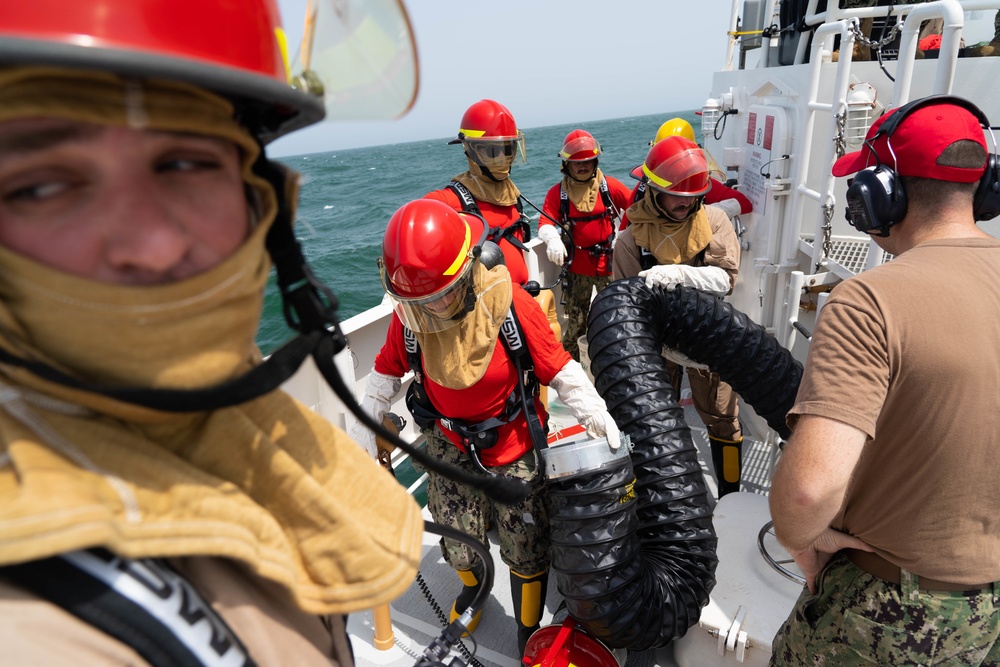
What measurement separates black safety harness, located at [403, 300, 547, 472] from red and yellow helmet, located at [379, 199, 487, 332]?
9.0 inches

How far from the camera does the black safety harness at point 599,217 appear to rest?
5.27m

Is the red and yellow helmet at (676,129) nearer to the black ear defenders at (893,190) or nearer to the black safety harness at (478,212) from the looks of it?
the black safety harness at (478,212)

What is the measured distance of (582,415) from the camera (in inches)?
99.1

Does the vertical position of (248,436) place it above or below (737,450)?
above

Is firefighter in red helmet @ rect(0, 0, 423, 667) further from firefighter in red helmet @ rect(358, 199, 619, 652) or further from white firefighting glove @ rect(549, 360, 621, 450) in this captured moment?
white firefighting glove @ rect(549, 360, 621, 450)

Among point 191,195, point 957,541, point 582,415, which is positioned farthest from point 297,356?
point 582,415

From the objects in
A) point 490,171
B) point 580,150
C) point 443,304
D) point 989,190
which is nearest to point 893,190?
point 989,190

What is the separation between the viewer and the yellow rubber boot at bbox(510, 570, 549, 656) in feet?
8.98

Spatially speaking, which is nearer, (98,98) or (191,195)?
(98,98)

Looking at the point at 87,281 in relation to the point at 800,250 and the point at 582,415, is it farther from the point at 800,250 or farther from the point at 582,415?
the point at 800,250

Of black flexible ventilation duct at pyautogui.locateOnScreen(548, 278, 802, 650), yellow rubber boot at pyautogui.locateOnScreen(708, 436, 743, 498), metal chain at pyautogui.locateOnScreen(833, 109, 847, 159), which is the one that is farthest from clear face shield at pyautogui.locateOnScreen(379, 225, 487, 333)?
yellow rubber boot at pyautogui.locateOnScreen(708, 436, 743, 498)

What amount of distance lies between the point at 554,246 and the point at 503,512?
319cm

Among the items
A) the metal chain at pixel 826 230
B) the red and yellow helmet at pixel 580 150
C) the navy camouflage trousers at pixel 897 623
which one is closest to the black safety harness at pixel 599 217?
the red and yellow helmet at pixel 580 150

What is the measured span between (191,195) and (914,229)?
71.7 inches
